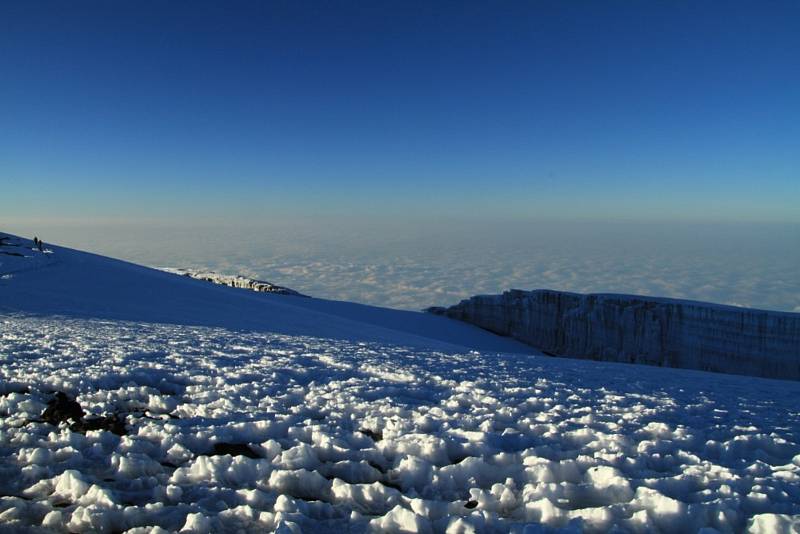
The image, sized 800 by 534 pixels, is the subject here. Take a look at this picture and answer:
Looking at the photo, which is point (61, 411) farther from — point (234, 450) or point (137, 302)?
point (137, 302)

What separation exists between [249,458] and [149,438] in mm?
1276

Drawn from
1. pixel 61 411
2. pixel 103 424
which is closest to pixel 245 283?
pixel 61 411

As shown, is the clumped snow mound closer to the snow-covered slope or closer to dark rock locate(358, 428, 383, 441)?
dark rock locate(358, 428, 383, 441)

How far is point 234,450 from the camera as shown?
4535mm

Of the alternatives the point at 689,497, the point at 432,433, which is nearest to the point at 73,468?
the point at 432,433

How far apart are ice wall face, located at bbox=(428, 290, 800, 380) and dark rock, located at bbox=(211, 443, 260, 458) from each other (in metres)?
28.1

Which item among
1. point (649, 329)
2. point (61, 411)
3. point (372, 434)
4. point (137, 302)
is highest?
point (61, 411)

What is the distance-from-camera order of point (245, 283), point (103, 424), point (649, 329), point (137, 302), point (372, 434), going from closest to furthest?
point (103, 424) → point (372, 434) → point (137, 302) → point (649, 329) → point (245, 283)

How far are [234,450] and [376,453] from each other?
1.42 meters

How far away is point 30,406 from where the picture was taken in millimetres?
5348

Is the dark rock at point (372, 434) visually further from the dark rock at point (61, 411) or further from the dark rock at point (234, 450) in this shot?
the dark rock at point (61, 411)

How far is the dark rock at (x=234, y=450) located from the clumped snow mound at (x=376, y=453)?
0.03 metres

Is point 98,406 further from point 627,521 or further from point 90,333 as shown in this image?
point 90,333

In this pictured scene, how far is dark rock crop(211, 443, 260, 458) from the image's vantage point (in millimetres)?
4455
